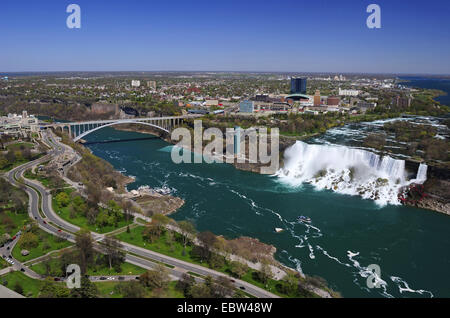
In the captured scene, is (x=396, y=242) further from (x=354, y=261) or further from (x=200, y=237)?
(x=200, y=237)

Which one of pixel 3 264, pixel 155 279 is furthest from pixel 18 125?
pixel 155 279

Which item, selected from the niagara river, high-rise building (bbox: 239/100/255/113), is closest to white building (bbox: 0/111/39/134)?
the niagara river

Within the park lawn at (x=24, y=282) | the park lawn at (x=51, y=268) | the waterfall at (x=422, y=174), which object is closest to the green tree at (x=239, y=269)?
the park lawn at (x=51, y=268)

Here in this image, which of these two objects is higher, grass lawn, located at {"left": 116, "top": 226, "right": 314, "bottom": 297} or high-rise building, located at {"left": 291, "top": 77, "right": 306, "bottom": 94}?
high-rise building, located at {"left": 291, "top": 77, "right": 306, "bottom": 94}

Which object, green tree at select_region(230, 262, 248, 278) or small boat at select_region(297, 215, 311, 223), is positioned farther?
small boat at select_region(297, 215, 311, 223)

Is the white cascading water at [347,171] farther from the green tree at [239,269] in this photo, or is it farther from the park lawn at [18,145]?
the park lawn at [18,145]

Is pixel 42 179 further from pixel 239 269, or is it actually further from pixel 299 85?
pixel 299 85

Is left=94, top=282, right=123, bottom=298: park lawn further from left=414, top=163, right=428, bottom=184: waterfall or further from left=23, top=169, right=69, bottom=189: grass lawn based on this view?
left=414, top=163, right=428, bottom=184: waterfall
